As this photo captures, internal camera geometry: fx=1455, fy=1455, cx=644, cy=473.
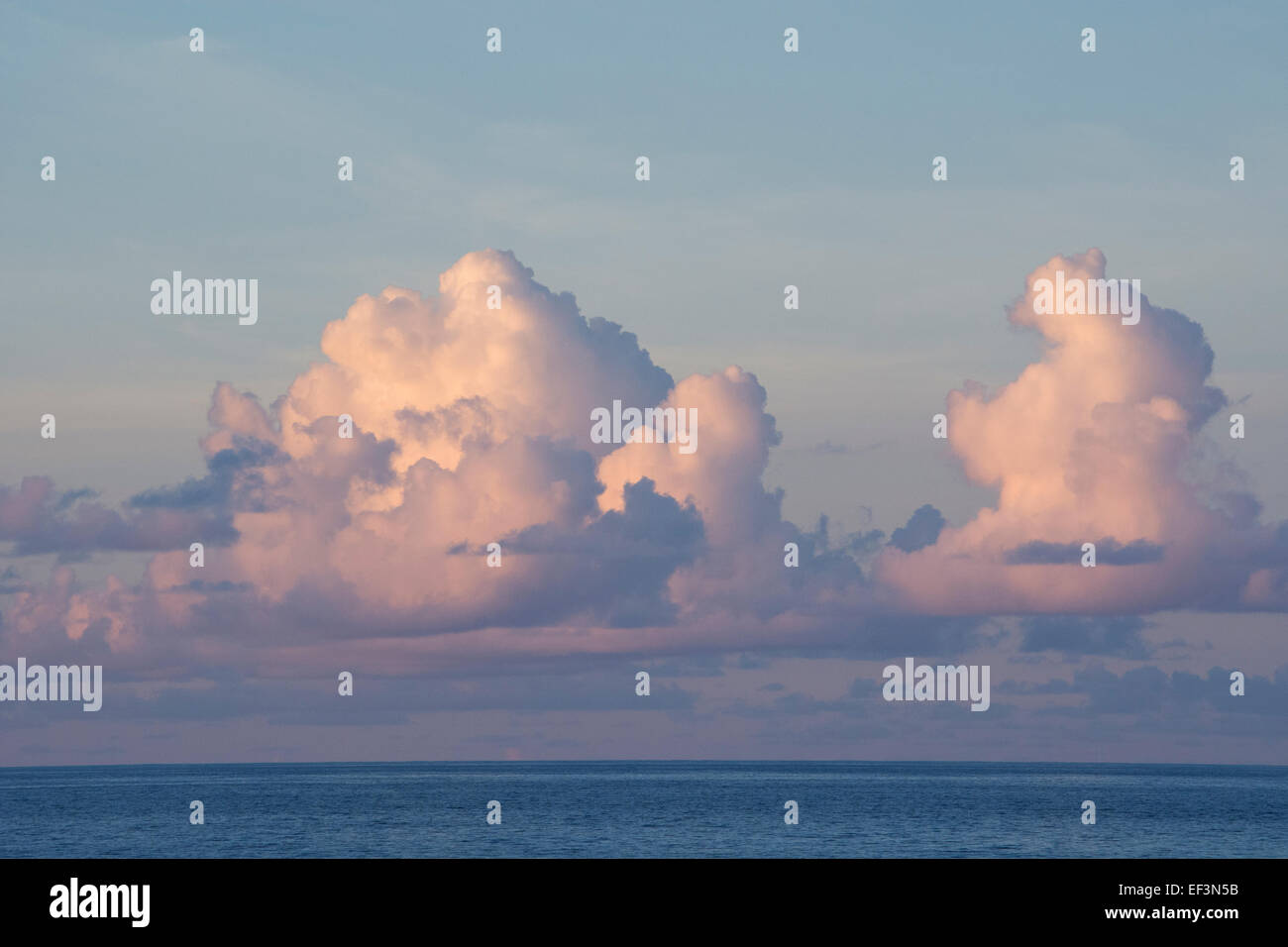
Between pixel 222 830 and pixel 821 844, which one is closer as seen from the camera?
pixel 821 844

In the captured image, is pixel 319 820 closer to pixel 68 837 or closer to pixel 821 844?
pixel 68 837
